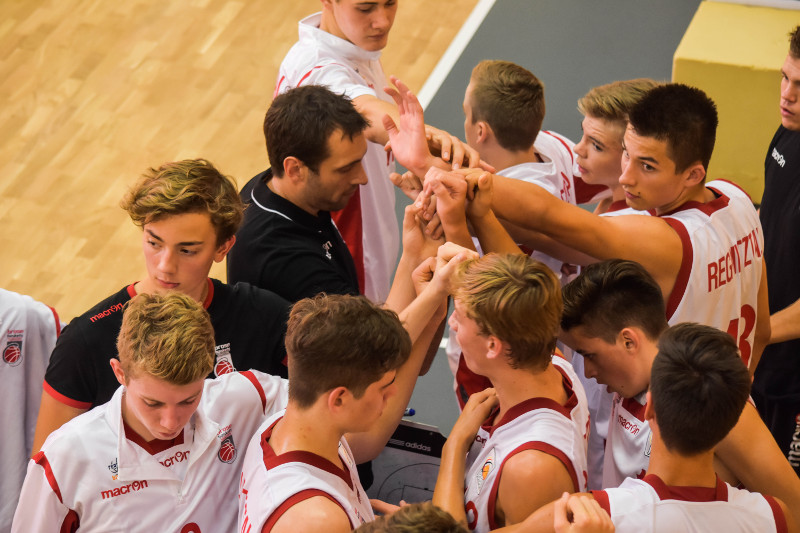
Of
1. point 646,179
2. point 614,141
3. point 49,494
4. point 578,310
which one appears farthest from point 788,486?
point 49,494

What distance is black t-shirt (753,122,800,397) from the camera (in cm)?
430

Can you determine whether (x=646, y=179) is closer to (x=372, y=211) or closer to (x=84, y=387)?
(x=372, y=211)

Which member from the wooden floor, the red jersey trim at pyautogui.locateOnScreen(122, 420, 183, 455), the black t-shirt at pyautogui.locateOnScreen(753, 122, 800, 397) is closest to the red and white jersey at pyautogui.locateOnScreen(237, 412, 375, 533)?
the red jersey trim at pyautogui.locateOnScreen(122, 420, 183, 455)

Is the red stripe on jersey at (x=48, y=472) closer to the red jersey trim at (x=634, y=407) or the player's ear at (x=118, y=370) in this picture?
the player's ear at (x=118, y=370)

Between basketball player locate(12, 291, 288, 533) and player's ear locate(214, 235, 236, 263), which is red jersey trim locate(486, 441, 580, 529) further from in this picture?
player's ear locate(214, 235, 236, 263)

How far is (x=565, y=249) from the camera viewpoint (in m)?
3.59

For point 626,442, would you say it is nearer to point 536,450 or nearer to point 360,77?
point 536,450

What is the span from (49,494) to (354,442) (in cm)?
98

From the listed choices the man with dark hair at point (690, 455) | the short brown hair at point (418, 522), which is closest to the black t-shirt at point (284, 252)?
the man with dark hair at point (690, 455)

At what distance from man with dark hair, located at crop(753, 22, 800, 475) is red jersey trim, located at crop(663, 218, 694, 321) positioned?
0.94m

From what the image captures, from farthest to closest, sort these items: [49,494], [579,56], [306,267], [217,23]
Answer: [217,23], [579,56], [306,267], [49,494]

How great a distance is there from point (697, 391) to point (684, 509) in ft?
1.05

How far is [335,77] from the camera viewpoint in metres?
4.70

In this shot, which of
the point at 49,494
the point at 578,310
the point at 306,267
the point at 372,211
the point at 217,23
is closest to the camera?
A: the point at 49,494
